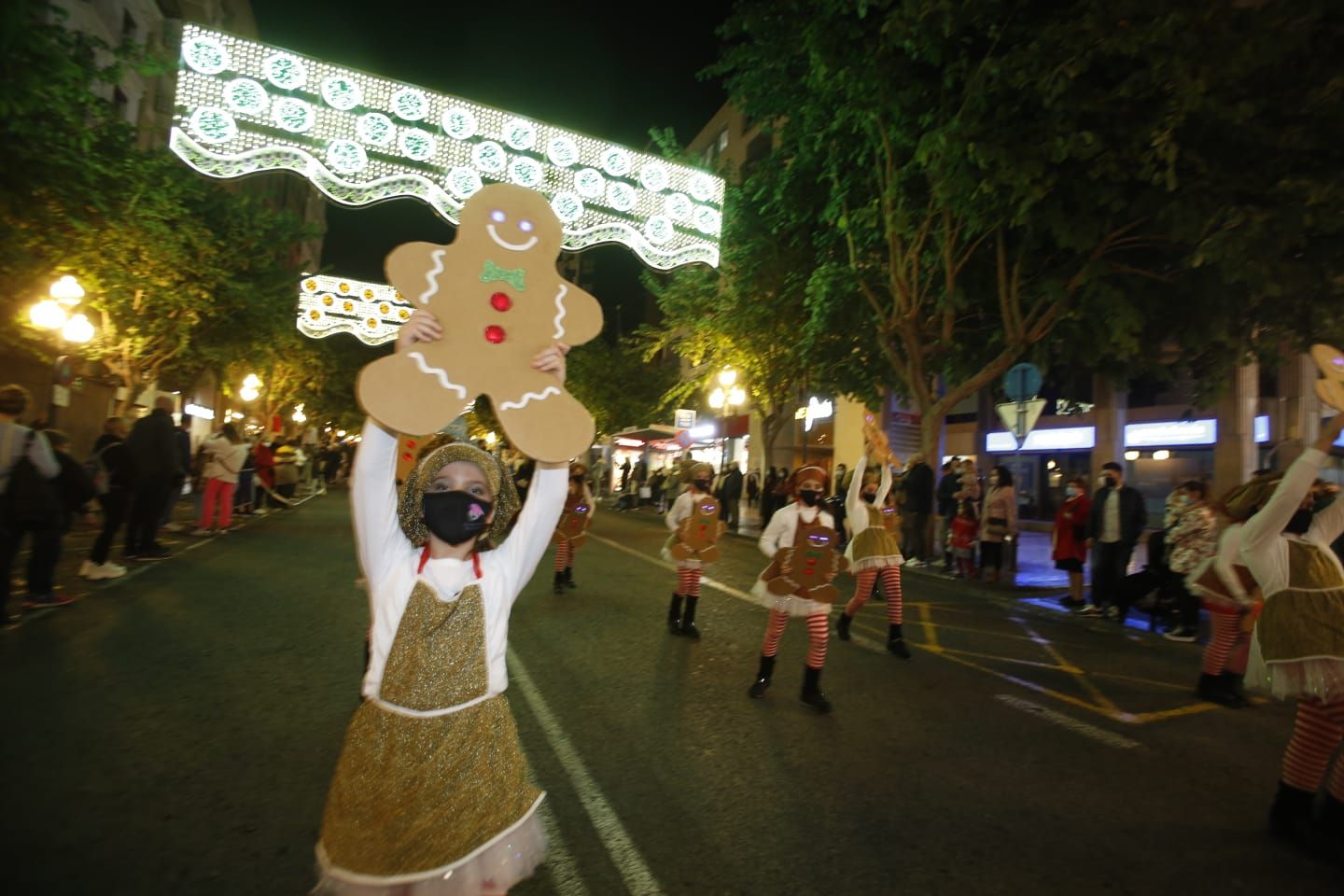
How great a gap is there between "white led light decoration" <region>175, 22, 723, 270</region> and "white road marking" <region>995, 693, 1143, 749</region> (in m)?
6.29

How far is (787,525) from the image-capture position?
5.58m

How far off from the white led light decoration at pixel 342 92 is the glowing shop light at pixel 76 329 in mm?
7211

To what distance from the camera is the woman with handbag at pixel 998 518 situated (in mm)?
12227

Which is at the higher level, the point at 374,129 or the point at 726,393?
the point at 374,129

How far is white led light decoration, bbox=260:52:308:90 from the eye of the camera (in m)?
9.64

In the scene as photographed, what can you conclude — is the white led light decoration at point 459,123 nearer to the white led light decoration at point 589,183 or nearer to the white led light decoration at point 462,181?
the white led light decoration at point 462,181

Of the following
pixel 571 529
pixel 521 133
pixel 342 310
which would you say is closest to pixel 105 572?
pixel 571 529

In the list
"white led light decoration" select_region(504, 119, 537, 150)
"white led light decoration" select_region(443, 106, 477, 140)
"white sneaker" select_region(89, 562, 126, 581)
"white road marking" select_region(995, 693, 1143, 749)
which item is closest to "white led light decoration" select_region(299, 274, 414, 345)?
"white led light decoration" select_region(504, 119, 537, 150)

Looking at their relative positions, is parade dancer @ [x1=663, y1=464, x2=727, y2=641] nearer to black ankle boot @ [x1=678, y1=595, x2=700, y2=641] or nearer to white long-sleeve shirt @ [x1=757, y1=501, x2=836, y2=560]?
black ankle boot @ [x1=678, y1=595, x2=700, y2=641]

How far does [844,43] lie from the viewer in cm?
1173

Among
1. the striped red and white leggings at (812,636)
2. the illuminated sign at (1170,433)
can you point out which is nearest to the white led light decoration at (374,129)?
the striped red and white leggings at (812,636)

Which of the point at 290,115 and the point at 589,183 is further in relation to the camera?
the point at 589,183

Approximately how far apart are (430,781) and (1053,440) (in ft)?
82.2

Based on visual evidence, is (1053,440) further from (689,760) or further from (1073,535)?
(689,760)
